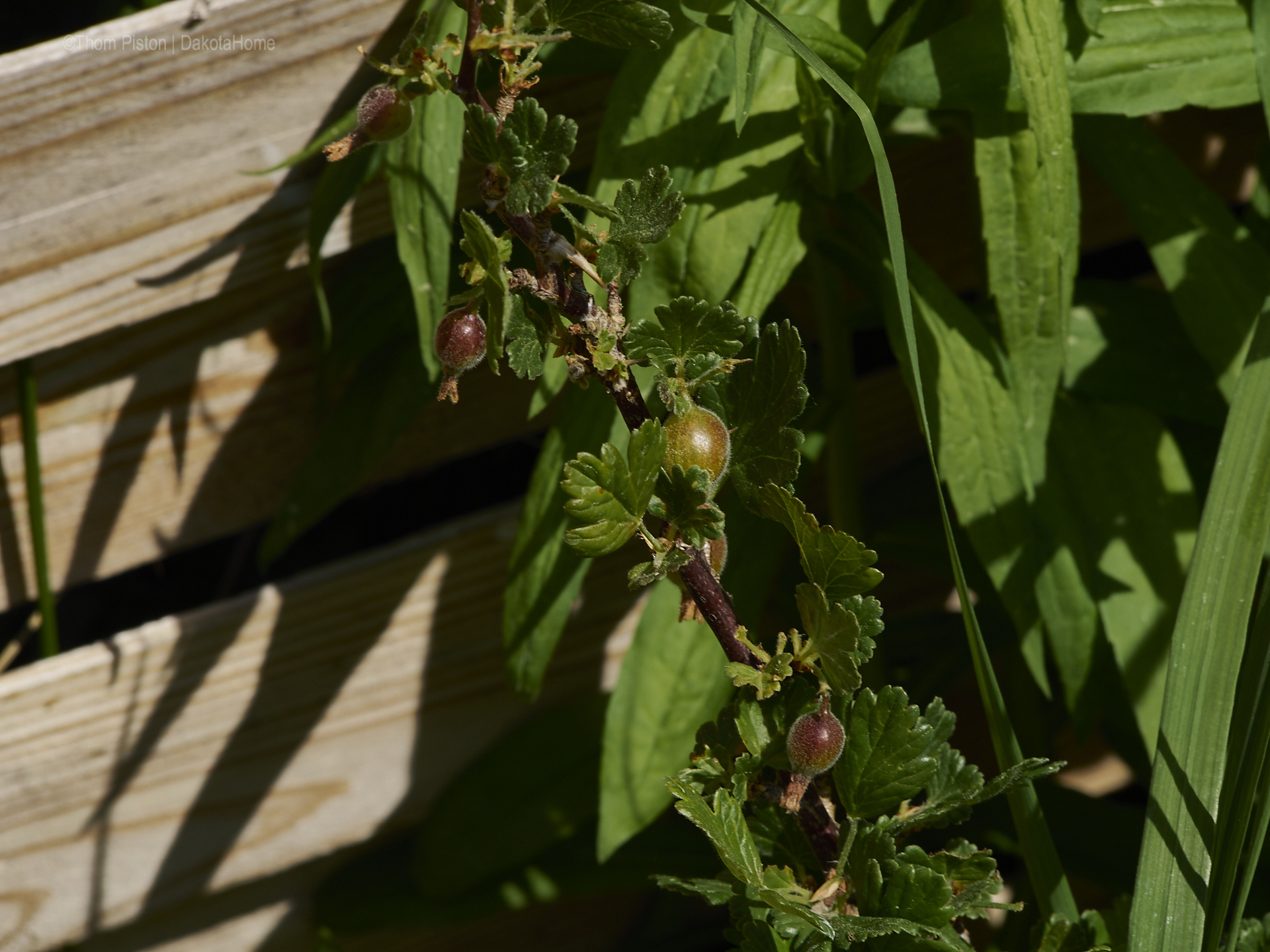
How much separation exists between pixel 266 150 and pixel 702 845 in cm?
62

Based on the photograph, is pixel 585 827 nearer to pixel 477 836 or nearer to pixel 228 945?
pixel 477 836

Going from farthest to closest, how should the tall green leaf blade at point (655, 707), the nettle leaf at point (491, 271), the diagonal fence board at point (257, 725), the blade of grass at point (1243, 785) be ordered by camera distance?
the diagonal fence board at point (257, 725) < the tall green leaf blade at point (655, 707) < the blade of grass at point (1243, 785) < the nettle leaf at point (491, 271)

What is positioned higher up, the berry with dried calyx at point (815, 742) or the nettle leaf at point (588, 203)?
the nettle leaf at point (588, 203)

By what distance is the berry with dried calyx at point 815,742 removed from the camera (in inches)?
13.4

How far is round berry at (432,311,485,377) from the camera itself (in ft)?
1.03

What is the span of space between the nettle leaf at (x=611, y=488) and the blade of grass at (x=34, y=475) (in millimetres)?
568

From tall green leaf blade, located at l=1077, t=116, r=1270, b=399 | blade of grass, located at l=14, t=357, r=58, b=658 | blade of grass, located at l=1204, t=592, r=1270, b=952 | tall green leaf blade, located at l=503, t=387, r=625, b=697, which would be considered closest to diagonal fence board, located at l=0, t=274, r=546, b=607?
blade of grass, located at l=14, t=357, r=58, b=658

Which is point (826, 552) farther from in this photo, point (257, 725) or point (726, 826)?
point (257, 725)

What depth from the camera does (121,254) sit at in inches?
27.8

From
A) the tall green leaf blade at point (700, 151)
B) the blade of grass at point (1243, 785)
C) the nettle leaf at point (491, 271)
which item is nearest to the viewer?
the nettle leaf at point (491, 271)

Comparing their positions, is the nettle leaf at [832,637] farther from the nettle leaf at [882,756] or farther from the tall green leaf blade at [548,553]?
the tall green leaf blade at [548,553]

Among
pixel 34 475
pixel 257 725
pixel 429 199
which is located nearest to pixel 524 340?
pixel 429 199

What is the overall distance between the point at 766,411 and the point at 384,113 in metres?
0.15

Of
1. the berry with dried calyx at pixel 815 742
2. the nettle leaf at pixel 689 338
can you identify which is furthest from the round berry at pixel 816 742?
the nettle leaf at pixel 689 338
